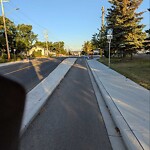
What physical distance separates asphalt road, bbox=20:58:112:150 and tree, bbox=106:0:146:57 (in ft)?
81.9

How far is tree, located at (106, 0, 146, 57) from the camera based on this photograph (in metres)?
32.1

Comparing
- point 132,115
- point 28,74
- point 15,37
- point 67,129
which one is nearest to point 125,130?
point 132,115

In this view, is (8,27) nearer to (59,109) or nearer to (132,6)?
(132,6)

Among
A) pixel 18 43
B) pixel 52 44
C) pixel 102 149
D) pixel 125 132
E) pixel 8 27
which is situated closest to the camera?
pixel 102 149

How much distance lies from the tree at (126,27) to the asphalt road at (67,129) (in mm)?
24954

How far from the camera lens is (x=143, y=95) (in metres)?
9.24

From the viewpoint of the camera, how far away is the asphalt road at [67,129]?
4.79 m

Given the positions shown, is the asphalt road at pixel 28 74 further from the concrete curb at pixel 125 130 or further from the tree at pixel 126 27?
the tree at pixel 126 27

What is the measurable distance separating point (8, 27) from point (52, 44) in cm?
8694

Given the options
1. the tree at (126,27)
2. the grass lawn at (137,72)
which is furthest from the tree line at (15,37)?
the grass lawn at (137,72)

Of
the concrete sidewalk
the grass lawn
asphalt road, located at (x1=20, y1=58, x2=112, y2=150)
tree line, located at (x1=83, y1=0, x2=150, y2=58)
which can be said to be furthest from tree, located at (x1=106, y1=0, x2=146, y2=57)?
asphalt road, located at (x1=20, y1=58, x2=112, y2=150)

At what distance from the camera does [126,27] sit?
3241cm

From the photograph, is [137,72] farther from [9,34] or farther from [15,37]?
[15,37]

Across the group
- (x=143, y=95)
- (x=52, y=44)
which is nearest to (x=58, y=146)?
(x=143, y=95)
